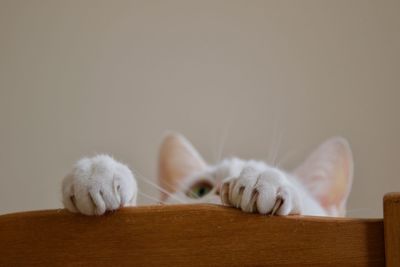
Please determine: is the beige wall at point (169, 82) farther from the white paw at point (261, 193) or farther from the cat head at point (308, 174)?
the white paw at point (261, 193)

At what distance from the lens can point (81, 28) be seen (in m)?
1.85

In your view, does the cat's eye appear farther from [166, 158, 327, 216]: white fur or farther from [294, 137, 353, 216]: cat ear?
[166, 158, 327, 216]: white fur

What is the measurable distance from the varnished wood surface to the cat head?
2.05 feet

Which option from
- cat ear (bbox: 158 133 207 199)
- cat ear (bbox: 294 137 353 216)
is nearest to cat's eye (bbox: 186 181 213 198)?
cat ear (bbox: 158 133 207 199)

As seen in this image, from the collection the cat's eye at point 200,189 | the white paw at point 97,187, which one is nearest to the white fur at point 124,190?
the white paw at point 97,187

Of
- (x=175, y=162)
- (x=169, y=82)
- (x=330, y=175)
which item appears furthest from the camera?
(x=169, y=82)

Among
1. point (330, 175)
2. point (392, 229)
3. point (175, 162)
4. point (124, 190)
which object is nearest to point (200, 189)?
point (175, 162)

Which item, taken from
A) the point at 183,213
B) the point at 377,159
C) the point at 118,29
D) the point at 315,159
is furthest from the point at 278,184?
the point at 118,29

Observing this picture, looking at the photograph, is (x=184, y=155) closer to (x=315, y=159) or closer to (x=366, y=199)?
(x=315, y=159)

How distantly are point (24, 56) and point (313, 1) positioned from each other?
99 cm

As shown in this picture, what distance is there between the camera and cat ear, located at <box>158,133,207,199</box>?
1469mm

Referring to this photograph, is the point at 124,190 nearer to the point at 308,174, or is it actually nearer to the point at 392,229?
the point at 392,229

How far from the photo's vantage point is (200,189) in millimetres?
1279

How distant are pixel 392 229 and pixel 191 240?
0.22 m
